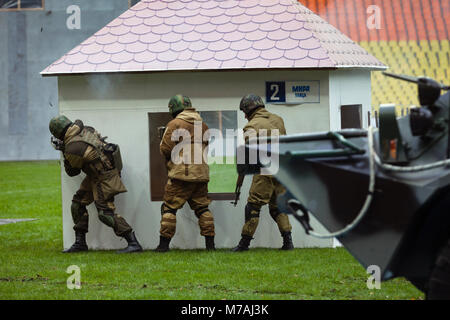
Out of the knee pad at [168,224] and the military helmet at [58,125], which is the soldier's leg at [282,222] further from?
the military helmet at [58,125]

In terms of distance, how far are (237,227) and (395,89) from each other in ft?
40.4

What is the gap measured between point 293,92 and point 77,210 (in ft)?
10.1

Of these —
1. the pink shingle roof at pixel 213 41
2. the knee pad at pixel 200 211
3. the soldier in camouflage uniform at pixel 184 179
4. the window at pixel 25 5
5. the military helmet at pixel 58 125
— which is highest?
the window at pixel 25 5

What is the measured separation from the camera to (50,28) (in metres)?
34.7

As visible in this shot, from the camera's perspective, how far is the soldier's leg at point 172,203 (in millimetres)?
10562

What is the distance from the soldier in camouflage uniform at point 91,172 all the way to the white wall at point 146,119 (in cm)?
39

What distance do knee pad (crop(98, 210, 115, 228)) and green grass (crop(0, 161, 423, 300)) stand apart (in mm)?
387

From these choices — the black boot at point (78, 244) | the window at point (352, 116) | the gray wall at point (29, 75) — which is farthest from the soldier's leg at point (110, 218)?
the gray wall at point (29, 75)

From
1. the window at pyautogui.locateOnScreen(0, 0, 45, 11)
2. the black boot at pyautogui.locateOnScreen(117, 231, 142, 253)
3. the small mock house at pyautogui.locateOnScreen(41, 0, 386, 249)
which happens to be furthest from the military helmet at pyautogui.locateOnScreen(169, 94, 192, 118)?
the window at pyautogui.locateOnScreen(0, 0, 45, 11)

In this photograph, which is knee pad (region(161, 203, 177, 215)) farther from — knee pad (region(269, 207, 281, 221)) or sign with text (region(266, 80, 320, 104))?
sign with text (region(266, 80, 320, 104))

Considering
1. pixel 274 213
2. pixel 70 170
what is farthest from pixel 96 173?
pixel 274 213

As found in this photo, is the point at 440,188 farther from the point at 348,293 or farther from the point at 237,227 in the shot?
the point at 237,227
